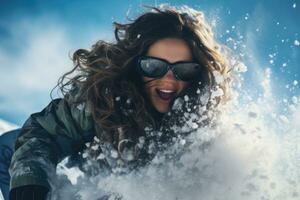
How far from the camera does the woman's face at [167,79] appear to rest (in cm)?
302

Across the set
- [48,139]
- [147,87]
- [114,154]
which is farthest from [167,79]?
[48,139]

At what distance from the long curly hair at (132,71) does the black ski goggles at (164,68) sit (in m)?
0.08

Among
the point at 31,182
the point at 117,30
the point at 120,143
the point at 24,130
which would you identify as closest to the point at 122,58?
the point at 117,30

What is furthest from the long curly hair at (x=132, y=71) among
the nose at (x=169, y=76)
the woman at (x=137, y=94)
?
the nose at (x=169, y=76)

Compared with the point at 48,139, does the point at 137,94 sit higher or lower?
higher

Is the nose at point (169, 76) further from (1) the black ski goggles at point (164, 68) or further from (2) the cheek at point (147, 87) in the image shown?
(2) the cheek at point (147, 87)

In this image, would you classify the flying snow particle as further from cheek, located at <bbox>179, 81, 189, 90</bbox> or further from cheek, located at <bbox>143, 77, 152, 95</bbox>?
cheek, located at <bbox>179, 81, 189, 90</bbox>

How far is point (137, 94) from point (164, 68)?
0.24m

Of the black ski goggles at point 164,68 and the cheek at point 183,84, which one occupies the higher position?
the black ski goggles at point 164,68

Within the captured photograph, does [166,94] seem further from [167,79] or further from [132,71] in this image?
[132,71]

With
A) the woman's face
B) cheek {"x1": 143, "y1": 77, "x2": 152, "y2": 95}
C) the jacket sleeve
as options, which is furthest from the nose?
the jacket sleeve

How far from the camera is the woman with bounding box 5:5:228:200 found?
118 inches

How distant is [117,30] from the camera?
3.27 m

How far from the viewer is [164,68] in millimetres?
2967
